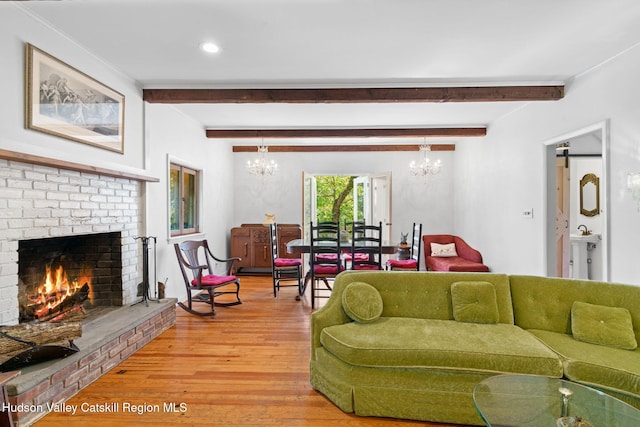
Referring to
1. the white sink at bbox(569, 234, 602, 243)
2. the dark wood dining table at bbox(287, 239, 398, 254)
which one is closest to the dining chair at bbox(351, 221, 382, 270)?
the dark wood dining table at bbox(287, 239, 398, 254)

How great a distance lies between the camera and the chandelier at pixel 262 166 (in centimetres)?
615

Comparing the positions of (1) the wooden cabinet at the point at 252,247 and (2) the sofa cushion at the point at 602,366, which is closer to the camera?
(2) the sofa cushion at the point at 602,366

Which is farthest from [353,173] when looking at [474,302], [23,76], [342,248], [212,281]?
[23,76]

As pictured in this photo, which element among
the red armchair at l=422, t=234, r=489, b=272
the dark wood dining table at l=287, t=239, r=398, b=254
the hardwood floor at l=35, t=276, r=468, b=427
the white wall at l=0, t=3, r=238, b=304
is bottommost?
the hardwood floor at l=35, t=276, r=468, b=427

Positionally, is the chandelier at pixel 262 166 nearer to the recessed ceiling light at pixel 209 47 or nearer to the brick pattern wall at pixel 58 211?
the brick pattern wall at pixel 58 211

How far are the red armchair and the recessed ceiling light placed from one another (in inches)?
169

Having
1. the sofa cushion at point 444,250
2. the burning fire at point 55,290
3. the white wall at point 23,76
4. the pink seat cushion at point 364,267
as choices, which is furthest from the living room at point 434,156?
the pink seat cushion at point 364,267

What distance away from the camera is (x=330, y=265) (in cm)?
468

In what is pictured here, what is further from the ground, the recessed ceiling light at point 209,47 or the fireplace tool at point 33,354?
the recessed ceiling light at point 209,47

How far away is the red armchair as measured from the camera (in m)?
5.13

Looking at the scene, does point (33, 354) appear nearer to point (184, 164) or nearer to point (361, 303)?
point (361, 303)

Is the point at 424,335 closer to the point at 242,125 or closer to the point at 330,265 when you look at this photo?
the point at 330,265

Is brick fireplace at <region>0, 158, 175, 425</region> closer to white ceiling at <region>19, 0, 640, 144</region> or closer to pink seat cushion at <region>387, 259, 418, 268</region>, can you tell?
white ceiling at <region>19, 0, 640, 144</region>

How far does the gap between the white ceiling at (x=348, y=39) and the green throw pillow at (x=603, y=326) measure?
2.00 metres
